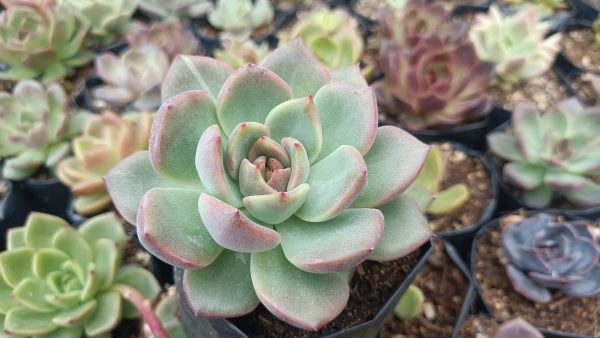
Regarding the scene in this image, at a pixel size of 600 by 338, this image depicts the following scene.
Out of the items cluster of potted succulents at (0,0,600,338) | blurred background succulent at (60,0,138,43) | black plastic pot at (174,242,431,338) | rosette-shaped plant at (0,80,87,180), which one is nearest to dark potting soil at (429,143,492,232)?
cluster of potted succulents at (0,0,600,338)

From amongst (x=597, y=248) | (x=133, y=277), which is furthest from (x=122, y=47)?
(x=597, y=248)

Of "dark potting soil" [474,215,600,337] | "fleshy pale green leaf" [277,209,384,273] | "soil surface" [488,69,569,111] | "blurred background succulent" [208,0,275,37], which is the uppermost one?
"fleshy pale green leaf" [277,209,384,273]

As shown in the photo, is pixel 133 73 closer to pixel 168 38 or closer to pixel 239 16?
pixel 168 38

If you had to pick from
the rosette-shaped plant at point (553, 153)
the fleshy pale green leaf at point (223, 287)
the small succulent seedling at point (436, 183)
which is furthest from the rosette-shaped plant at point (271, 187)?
the rosette-shaped plant at point (553, 153)

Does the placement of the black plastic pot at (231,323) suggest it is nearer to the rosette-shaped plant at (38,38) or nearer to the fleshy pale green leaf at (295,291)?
the fleshy pale green leaf at (295,291)

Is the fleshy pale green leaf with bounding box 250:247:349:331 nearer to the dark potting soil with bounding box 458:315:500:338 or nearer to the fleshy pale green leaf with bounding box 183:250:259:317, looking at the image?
the fleshy pale green leaf with bounding box 183:250:259:317

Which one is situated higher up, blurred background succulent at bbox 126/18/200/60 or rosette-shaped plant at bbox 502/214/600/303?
blurred background succulent at bbox 126/18/200/60
